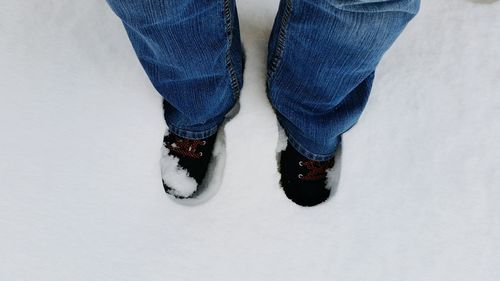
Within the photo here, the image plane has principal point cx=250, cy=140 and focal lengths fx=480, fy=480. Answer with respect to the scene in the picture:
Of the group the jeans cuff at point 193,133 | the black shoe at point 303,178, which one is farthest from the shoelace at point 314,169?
the jeans cuff at point 193,133

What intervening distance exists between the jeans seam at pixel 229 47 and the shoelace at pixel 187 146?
10 cm

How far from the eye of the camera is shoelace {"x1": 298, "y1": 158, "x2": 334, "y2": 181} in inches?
29.7

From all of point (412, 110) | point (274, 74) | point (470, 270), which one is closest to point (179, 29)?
point (274, 74)

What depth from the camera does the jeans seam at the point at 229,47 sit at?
0.53m

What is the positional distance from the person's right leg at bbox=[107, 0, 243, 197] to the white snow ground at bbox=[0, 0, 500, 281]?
0.21 ft

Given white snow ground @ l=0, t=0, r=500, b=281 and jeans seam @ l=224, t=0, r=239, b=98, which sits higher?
jeans seam @ l=224, t=0, r=239, b=98

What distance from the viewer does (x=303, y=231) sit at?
77 cm

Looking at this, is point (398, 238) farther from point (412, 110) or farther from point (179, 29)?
point (179, 29)

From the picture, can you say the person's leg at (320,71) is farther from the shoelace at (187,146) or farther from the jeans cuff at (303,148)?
the shoelace at (187,146)

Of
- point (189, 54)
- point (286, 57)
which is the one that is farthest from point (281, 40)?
point (189, 54)

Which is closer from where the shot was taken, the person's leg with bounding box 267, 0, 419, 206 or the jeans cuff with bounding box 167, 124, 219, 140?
the person's leg with bounding box 267, 0, 419, 206

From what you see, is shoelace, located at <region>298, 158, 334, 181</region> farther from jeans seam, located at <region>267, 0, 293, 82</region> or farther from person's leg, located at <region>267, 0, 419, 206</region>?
jeans seam, located at <region>267, 0, 293, 82</region>

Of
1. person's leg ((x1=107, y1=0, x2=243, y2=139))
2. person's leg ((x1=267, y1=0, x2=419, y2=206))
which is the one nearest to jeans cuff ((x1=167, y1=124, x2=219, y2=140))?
person's leg ((x1=107, y1=0, x2=243, y2=139))

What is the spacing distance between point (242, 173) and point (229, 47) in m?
0.25
